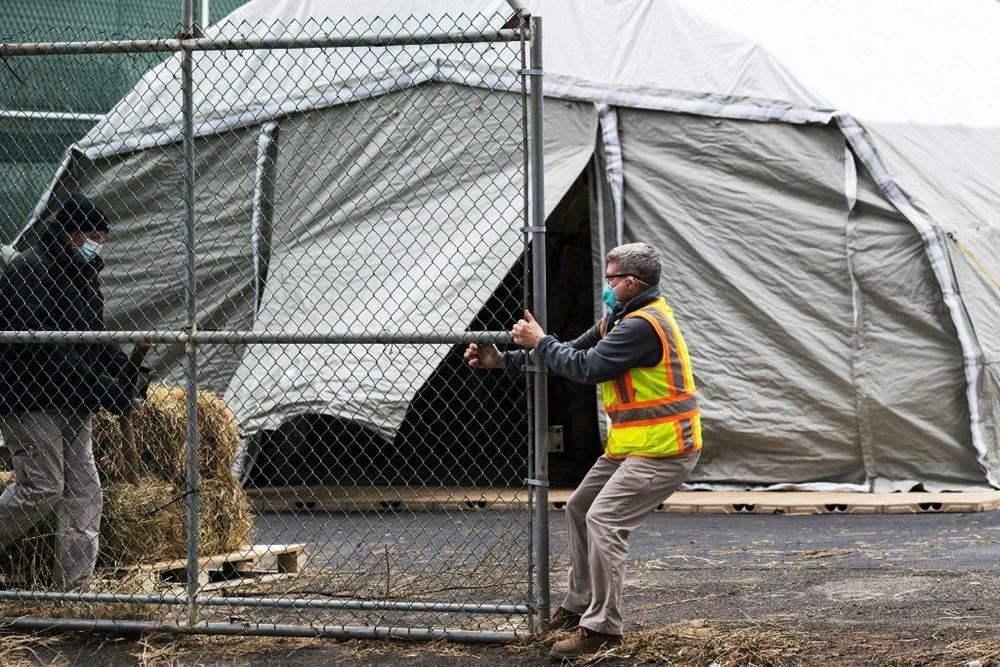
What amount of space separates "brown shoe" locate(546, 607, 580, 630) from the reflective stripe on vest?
73cm

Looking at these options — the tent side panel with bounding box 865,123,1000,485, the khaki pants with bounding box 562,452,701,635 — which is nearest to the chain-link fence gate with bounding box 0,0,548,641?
the khaki pants with bounding box 562,452,701,635

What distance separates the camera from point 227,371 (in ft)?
39.0

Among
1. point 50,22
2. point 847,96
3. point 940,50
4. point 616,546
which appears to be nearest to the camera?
point 616,546

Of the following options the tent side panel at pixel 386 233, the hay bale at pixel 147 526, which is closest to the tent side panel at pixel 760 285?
the tent side panel at pixel 386 233

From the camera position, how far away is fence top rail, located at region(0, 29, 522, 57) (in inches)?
234

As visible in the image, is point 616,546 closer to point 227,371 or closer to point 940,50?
point 227,371

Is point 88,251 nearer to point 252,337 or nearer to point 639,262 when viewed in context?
point 252,337

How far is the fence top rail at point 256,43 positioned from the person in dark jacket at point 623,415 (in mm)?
1043

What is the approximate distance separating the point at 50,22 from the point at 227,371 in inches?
165

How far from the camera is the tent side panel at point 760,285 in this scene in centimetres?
1091

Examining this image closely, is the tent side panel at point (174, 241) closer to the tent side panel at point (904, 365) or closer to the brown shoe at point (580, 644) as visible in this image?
the tent side panel at point (904, 365)

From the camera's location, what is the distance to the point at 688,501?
10.5 meters

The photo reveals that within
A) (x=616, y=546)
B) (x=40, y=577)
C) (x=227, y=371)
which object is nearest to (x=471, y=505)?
(x=227, y=371)

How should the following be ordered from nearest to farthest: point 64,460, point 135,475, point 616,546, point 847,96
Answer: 1. point 616,546
2. point 64,460
3. point 135,475
4. point 847,96
